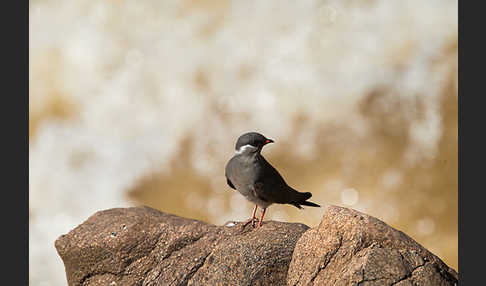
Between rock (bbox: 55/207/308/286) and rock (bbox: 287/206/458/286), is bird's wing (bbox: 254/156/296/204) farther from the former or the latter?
rock (bbox: 287/206/458/286)

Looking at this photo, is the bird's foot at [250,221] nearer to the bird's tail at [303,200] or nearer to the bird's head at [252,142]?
the bird's tail at [303,200]

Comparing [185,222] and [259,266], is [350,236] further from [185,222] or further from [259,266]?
[185,222]

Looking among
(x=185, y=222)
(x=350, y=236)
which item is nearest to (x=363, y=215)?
(x=350, y=236)

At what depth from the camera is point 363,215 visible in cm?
690

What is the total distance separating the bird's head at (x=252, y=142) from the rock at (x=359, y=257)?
136 centimetres

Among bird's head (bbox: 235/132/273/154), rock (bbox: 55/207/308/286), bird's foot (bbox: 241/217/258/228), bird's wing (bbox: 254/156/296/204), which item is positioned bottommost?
rock (bbox: 55/207/308/286)

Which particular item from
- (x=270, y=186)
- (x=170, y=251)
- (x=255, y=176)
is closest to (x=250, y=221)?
(x=270, y=186)

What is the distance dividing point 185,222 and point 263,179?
1655 millimetres

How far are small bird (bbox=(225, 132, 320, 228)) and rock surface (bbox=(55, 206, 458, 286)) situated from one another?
16.4 inches

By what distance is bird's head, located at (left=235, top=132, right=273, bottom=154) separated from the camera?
778 cm

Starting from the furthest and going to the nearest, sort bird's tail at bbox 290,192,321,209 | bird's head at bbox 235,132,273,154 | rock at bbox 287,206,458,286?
bird's tail at bbox 290,192,321,209
bird's head at bbox 235,132,273,154
rock at bbox 287,206,458,286

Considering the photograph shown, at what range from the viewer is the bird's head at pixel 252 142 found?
25.5 feet

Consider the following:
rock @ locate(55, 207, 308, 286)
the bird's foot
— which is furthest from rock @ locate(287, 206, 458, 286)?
the bird's foot

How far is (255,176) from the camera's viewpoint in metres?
7.84
